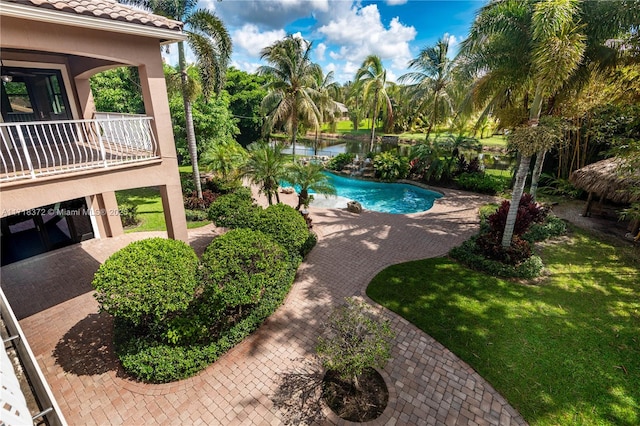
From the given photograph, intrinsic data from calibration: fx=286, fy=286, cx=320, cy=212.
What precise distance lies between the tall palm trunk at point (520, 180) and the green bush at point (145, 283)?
10.0 metres

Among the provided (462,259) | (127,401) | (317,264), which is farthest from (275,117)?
(127,401)

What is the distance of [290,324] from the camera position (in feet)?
25.0

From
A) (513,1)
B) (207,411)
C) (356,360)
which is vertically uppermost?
(513,1)

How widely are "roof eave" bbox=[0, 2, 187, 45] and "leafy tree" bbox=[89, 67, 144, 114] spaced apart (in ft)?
57.2

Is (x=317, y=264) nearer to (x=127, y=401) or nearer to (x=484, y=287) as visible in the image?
(x=484, y=287)

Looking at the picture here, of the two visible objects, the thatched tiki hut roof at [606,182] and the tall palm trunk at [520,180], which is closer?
the tall palm trunk at [520,180]

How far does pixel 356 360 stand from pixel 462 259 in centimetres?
705

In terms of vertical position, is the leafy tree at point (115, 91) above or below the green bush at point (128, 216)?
above

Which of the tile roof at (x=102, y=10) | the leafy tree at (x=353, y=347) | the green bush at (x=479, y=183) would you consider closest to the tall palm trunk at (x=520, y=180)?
the leafy tree at (x=353, y=347)

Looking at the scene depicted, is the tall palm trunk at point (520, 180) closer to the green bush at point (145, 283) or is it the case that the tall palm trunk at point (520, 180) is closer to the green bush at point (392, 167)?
the green bush at point (145, 283)

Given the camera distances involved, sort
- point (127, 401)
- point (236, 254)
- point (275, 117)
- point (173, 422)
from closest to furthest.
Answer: point (173, 422)
point (127, 401)
point (236, 254)
point (275, 117)

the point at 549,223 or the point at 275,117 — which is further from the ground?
the point at 275,117

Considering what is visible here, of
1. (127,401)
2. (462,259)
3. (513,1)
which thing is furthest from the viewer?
(462,259)

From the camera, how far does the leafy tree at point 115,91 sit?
2175 centimetres
